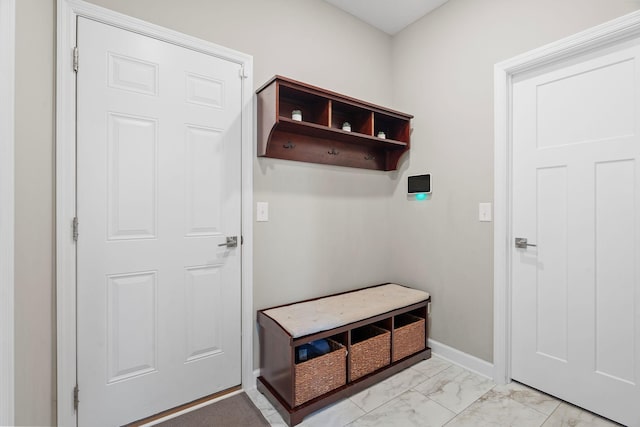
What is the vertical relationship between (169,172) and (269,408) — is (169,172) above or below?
above

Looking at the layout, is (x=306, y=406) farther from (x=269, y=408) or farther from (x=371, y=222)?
(x=371, y=222)

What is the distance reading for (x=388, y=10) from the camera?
2.47 meters

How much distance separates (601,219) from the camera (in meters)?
1.71

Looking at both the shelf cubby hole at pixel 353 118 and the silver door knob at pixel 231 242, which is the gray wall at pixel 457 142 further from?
the silver door knob at pixel 231 242

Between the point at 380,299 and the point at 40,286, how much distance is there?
192 cm

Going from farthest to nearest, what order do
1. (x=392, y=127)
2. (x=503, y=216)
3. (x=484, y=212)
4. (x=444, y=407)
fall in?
1. (x=392, y=127)
2. (x=484, y=212)
3. (x=503, y=216)
4. (x=444, y=407)

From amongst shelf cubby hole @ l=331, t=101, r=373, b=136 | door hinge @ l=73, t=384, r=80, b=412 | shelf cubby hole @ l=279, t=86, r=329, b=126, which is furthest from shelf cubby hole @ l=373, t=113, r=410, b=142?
door hinge @ l=73, t=384, r=80, b=412

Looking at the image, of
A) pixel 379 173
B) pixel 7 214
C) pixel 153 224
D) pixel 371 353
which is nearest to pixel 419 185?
pixel 379 173

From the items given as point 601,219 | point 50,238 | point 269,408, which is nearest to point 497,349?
point 601,219

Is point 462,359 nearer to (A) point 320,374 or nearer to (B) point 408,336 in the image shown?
(B) point 408,336

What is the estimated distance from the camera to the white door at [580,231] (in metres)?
1.63

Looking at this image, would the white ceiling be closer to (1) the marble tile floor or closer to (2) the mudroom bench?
(2) the mudroom bench

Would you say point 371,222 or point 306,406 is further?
point 371,222

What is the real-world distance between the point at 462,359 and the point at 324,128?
195cm
